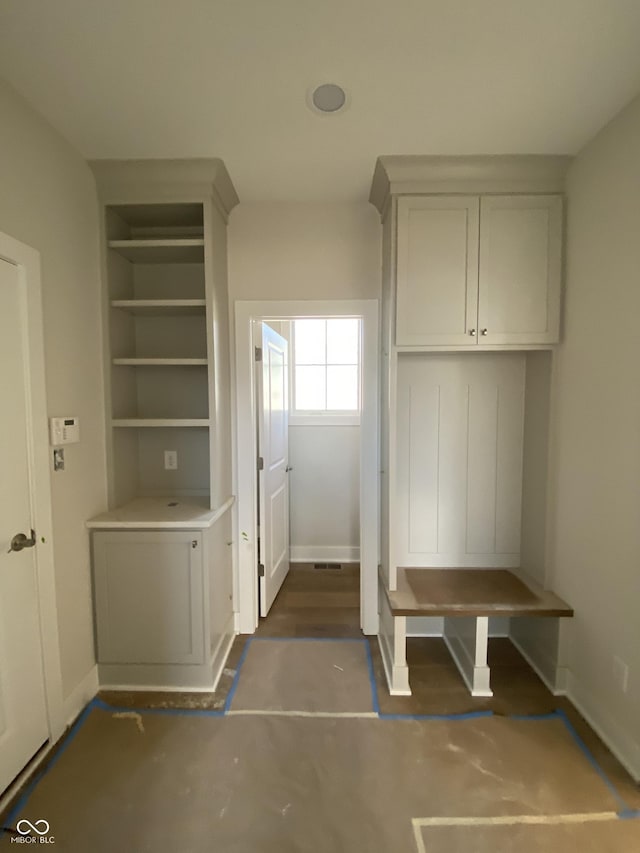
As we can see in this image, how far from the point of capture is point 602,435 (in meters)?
1.76

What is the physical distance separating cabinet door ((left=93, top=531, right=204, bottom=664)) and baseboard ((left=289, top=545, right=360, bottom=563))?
173 centimetres

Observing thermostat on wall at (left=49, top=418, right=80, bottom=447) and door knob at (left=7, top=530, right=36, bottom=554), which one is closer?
door knob at (left=7, top=530, right=36, bottom=554)

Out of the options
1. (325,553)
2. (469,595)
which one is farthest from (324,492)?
(469,595)

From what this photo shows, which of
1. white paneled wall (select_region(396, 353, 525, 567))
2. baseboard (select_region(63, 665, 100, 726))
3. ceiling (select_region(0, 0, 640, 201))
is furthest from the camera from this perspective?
white paneled wall (select_region(396, 353, 525, 567))

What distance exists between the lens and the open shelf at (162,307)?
83.0 inches

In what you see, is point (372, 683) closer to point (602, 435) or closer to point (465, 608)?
point (465, 608)

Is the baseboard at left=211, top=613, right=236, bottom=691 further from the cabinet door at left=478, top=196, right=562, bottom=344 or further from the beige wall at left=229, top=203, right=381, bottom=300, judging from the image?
the cabinet door at left=478, top=196, right=562, bottom=344

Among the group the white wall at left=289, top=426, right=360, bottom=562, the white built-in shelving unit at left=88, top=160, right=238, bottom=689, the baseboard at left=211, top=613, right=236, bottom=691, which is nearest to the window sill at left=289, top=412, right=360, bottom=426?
the white wall at left=289, top=426, right=360, bottom=562

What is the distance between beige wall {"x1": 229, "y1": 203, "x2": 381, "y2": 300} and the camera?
2398 mm

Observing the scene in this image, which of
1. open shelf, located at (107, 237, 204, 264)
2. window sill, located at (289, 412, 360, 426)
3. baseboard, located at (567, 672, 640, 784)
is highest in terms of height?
open shelf, located at (107, 237, 204, 264)

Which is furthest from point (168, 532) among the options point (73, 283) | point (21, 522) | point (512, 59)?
point (512, 59)

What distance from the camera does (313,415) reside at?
3.66 m

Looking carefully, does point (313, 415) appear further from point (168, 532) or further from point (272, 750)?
point (272, 750)

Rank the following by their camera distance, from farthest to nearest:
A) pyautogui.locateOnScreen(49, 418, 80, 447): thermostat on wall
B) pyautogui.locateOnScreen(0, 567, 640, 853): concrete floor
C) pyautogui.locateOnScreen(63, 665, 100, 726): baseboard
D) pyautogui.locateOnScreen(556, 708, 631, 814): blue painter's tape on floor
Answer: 1. pyautogui.locateOnScreen(63, 665, 100, 726): baseboard
2. pyautogui.locateOnScreen(49, 418, 80, 447): thermostat on wall
3. pyautogui.locateOnScreen(556, 708, 631, 814): blue painter's tape on floor
4. pyautogui.locateOnScreen(0, 567, 640, 853): concrete floor
